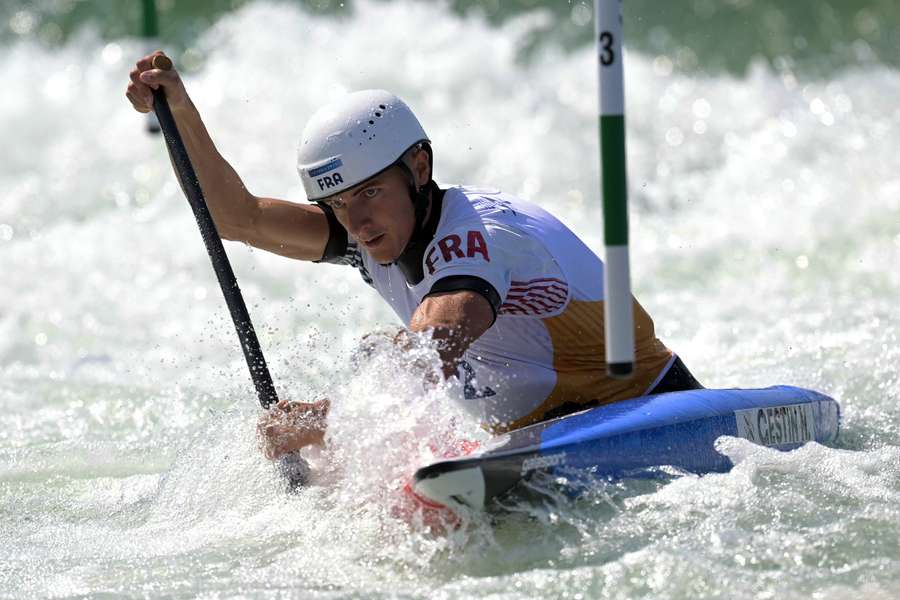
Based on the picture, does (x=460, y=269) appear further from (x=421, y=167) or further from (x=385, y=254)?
(x=421, y=167)

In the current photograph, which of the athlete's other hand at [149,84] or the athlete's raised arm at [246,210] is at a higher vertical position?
the athlete's other hand at [149,84]

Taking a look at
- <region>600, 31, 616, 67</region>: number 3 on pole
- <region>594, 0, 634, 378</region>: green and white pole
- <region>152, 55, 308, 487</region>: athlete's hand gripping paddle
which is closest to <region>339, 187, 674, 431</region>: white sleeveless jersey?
<region>152, 55, 308, 487</region>: athlete's hand gripping paddle

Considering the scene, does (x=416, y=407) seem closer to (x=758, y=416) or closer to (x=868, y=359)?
(x=758, y=416)

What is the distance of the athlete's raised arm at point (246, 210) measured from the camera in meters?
4.56

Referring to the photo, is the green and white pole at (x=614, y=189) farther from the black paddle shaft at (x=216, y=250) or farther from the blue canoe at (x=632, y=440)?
the black paddle shaft at (x=216, y=250)

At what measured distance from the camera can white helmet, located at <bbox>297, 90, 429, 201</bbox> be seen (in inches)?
155

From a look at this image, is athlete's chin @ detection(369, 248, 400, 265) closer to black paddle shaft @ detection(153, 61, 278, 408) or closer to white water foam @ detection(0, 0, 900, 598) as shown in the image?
white water foam @ detection(0, 0, 900, 598)

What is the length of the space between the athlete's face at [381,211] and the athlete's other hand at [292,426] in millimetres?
515

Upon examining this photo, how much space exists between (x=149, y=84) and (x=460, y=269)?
137 centimetres

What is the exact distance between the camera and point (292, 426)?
396cm

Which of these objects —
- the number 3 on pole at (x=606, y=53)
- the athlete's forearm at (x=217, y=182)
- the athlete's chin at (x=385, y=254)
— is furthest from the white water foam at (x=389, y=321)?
the number 3 on pole at (x=606, y=53)

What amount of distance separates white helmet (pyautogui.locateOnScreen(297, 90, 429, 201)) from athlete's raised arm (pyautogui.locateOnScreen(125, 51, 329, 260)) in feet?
1.69

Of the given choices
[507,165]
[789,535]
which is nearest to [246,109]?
[507,165]

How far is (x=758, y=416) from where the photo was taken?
450 centimetres
